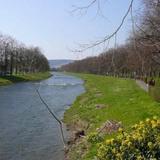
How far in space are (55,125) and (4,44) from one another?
97.7 m

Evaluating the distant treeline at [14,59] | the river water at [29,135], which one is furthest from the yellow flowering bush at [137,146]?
the distant treeline at [14,59]

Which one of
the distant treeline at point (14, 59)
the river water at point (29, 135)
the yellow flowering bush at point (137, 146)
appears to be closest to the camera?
the yellow flowering bush at point (137, 146)

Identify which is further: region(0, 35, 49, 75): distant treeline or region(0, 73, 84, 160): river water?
region(0, 35, 49, 75): distant treeline

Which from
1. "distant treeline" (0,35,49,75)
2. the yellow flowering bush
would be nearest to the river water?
the yellow flowering bush

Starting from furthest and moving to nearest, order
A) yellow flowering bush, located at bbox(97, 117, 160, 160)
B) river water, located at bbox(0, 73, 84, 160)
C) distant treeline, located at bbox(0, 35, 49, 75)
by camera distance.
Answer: distant treeline, located at bbox(0, 35, 49, 75) → river water, located at bbox(0, 73, 84, 160) → yellow flowering bush, located at bbox(97, 117, 160, 160)

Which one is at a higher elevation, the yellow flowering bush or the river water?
the yellow flowering bush

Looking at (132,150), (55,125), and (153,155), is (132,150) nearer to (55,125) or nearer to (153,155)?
(153,155)

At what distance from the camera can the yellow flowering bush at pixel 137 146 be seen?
9.03 meters

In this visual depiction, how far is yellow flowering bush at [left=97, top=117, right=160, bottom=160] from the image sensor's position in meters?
9.03

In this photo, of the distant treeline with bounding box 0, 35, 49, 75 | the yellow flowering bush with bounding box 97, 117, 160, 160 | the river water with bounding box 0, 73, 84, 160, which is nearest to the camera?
the yellow flowering bush with bounding box 97, 117, 160, 160

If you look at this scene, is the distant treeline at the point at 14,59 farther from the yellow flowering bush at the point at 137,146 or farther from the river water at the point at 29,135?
the yellow flowering bush at the point at 137,146

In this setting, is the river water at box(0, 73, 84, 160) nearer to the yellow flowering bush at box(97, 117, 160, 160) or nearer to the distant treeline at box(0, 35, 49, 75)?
the yellow flowering bush at box(97, 117, 160, 160)

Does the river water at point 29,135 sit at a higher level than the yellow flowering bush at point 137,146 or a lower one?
lower

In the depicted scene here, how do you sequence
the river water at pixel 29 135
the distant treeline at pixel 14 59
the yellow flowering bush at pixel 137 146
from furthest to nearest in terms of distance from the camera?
the distant treeline at pixel 14 59 → the river water at pixel 29 135 → the yellow flowering bush at pixel 137 146
